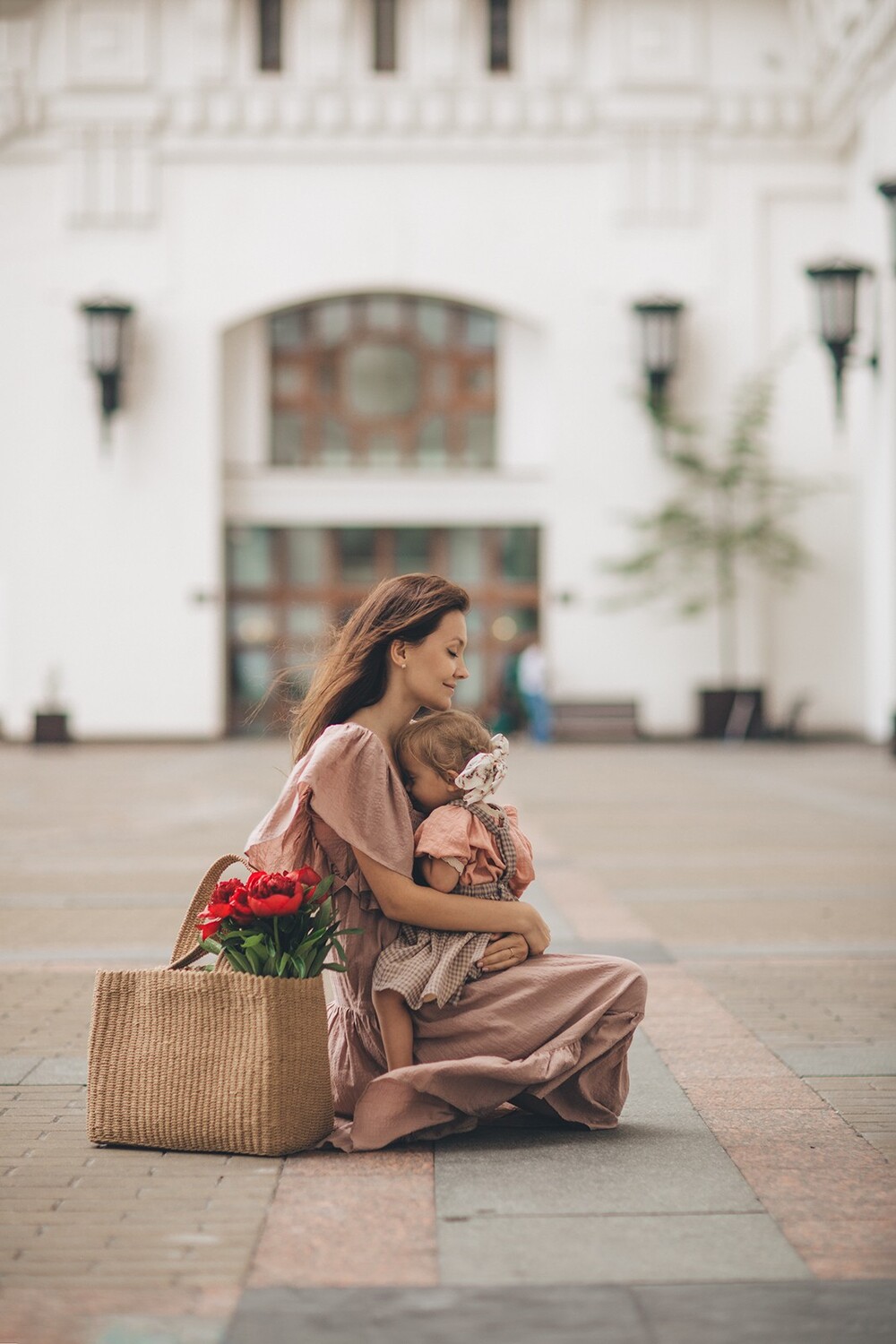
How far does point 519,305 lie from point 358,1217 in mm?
22653

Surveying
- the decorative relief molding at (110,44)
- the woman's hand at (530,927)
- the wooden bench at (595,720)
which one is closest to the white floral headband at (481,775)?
the woman's hand at (530,927)

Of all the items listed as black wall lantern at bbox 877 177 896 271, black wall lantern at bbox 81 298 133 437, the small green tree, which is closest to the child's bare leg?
black wall lantern at bbox 877 177 896 271

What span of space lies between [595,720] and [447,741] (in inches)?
818

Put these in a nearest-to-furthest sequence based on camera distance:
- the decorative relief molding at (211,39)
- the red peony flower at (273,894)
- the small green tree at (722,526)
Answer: the red peony flower at (273,894)
the small green tree at (722,526)
the decorative relief molding at (211,39)

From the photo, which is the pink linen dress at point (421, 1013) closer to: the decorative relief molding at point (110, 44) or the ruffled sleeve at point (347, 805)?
the ruffled sleeve at point (347, 805)

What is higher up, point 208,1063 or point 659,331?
point 659,331

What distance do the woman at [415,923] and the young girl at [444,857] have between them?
0.05 m

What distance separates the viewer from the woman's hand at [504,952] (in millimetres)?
4023

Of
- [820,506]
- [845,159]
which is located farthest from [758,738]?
[845,159]

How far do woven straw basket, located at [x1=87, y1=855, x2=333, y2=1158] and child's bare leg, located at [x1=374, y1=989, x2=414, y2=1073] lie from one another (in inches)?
6.4

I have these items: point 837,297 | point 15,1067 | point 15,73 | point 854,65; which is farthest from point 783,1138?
point 15,73

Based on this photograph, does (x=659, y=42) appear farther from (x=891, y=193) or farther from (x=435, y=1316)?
(x=435, y=1316)

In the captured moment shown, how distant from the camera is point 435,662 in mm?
4082

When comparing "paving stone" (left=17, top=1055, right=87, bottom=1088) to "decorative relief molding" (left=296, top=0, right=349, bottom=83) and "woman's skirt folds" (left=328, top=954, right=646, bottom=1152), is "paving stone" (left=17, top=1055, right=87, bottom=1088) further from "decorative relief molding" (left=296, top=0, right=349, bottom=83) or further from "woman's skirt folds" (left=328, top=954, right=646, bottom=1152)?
"decorative relief molding" (left=296, top=0, right=349, bottom=83)
